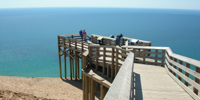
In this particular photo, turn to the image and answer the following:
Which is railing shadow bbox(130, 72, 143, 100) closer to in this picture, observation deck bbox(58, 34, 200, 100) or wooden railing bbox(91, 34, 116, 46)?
observation deck bbox(58, 34, 200, 100)

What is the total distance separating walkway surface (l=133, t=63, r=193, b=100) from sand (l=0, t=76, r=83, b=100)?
8.29 metres

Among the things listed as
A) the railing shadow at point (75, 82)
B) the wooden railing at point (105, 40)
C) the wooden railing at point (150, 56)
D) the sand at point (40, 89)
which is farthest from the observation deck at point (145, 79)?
the railing shadow at point (75, 82)

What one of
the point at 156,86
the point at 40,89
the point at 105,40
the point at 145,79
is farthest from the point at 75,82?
the point at 156,86

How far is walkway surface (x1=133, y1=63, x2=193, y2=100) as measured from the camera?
4.67 meters

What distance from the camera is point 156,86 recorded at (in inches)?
215

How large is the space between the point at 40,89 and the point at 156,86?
12.0 meters

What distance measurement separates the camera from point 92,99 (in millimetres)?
9688

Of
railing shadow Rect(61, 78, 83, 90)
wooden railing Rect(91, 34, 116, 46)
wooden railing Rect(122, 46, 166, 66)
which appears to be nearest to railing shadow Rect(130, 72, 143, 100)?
wooden railing Rect(122, 46, 166, 66)

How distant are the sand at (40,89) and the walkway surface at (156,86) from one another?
327 inches

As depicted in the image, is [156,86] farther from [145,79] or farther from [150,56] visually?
[150,56]

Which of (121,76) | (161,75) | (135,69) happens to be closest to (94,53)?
(135,69)

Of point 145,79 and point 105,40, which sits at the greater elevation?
point 105,40

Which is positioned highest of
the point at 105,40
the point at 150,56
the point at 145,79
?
the point at 150,56

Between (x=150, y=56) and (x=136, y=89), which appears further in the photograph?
(x=150, y=56)
